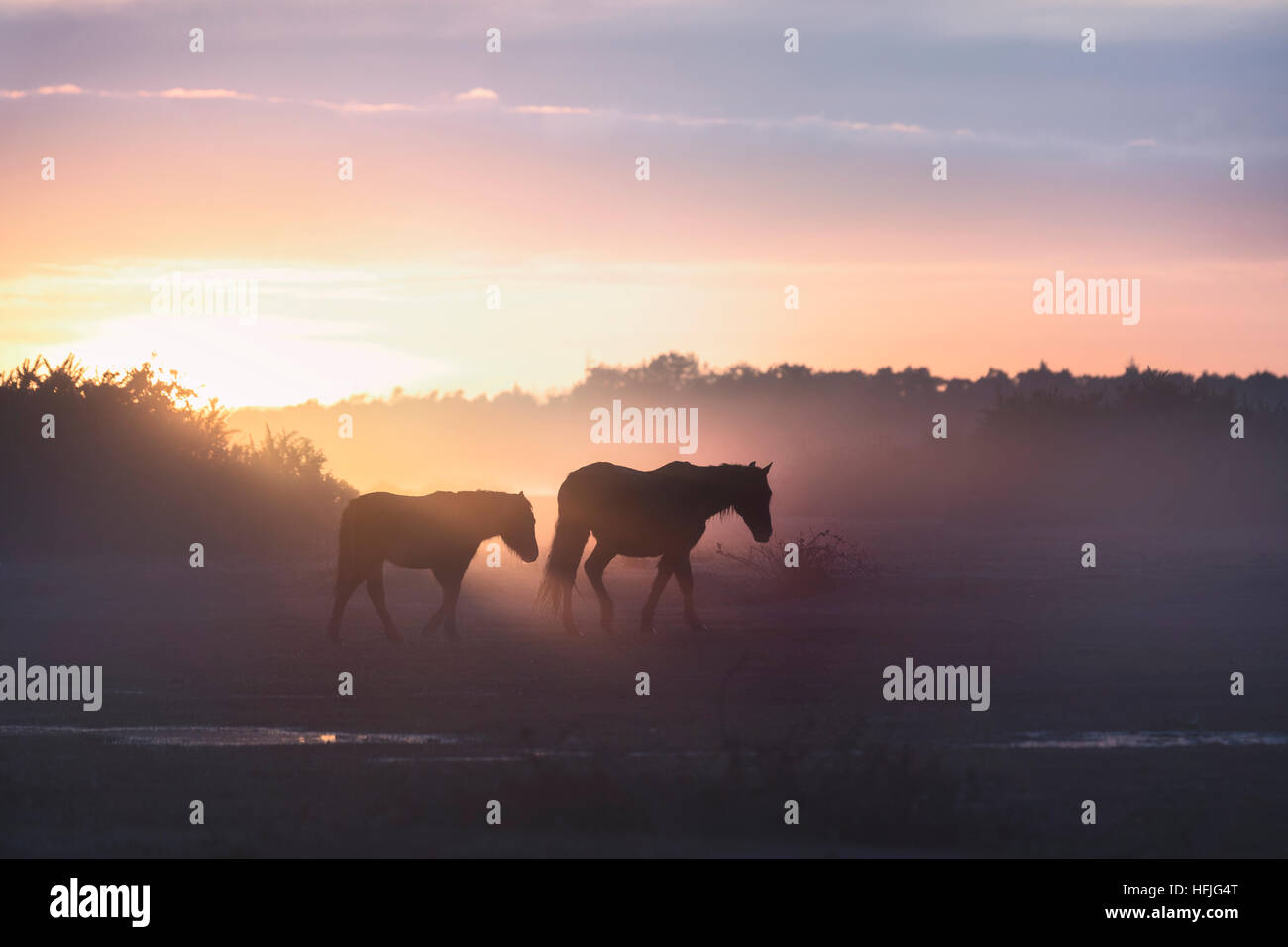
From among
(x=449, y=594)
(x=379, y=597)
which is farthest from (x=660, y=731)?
(x=379, y=597)

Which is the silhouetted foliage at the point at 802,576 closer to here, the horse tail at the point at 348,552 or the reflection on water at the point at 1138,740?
the horse tail at the point at 348,552

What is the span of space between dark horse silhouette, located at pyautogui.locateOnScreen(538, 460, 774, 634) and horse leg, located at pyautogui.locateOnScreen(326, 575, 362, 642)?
2.21 metres

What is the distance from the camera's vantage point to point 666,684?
14.6m

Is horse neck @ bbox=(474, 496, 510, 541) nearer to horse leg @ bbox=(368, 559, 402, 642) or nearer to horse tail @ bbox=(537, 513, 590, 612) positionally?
horse tail @ bbox=(537, 513, 590, 612)

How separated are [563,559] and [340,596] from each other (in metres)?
2.67

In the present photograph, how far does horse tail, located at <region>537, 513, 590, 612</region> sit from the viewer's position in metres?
18.9

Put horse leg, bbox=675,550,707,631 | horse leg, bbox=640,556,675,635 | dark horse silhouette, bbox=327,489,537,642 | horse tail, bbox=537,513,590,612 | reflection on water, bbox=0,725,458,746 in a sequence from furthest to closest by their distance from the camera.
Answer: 1. horse tail, bbox=537,513,590,612
2. horse leg, bbox=675,550,707,631
3. horse leg, bbox=640,556,675,635
4. dark horse silhouette, bbox=327,489,537,642
5. reflection on water, bbox=0,725,458,746

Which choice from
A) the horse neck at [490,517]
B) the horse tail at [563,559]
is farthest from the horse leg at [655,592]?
the horse neck at [490,517]

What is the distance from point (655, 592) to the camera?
60.8ft

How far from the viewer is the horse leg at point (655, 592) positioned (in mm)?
18375

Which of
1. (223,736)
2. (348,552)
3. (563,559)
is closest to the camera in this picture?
(223,736)

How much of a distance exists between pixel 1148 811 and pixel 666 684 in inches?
231

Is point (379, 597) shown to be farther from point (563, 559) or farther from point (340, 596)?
point (563, 559)

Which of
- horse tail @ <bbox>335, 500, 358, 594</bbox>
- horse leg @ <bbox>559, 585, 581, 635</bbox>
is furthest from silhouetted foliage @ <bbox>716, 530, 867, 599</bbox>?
horse tail @ <bbox>335, 500, 358, 594</bbox>
